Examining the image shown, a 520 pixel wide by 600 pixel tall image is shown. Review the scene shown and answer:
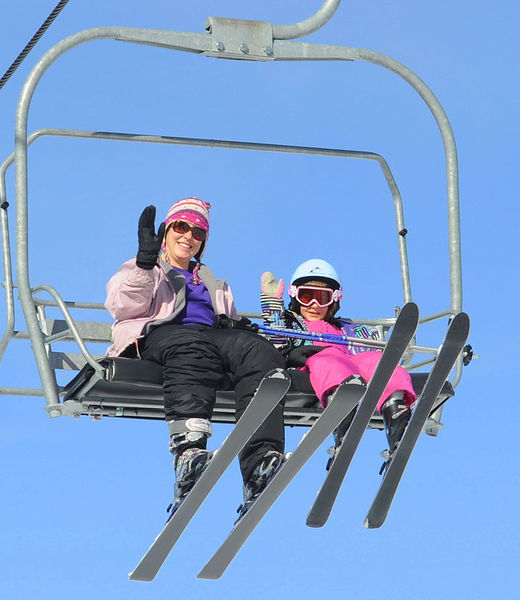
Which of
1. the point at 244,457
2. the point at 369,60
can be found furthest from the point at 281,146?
the point at 244,457

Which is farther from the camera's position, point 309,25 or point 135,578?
point 309,25

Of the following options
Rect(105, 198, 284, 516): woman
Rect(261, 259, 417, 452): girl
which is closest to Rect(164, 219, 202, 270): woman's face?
Rect(105, 198, 284, 516): woman

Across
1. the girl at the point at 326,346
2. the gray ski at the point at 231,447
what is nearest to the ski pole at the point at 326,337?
the girl at the point at 326,346

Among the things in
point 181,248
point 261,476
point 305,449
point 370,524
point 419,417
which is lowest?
point 370,524

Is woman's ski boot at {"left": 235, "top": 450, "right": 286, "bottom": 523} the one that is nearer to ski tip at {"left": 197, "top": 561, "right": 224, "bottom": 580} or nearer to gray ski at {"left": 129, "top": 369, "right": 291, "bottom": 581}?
gray ski at {"left": 129, "top": 369, "right": 291, "bottom": 581}

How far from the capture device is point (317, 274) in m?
8.86

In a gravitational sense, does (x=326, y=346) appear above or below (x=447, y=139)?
below

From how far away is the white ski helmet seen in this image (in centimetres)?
888

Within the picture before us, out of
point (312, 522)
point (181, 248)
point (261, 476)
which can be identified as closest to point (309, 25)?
point (181, 248)

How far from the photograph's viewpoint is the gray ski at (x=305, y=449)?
7.21 metres

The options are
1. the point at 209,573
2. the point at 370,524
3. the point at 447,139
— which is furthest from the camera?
the point at 447,139

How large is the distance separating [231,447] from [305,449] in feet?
1.37

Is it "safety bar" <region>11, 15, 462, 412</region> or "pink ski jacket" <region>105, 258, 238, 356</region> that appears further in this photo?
"pink ski jacket" <region>105, 258, 238, 356</region>

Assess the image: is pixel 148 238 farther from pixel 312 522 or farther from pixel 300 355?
pixel 312 522
